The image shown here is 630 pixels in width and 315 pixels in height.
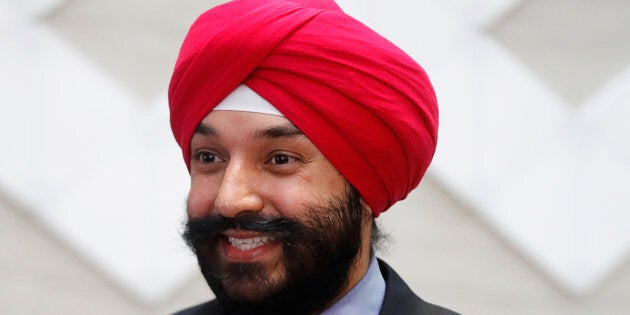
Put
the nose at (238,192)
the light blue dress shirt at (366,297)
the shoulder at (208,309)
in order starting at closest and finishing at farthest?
1. the nose at (238,192)
2. the light blue dress shirt at (366,297)
3. the shoulder at (208,309)

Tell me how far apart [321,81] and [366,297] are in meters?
0.40

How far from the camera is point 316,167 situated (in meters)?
1.72

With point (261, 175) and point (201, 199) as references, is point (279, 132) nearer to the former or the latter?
point (261, 175)

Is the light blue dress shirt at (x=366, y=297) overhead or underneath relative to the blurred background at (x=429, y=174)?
overhead

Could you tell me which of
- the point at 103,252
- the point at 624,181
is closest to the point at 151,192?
the point at 103,252

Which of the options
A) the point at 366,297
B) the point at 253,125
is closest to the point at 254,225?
the point at 253,125

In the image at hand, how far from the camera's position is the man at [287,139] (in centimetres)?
169

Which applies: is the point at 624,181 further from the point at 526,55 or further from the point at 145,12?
the point at 145,12

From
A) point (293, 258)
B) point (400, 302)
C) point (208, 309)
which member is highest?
point (293, 258)

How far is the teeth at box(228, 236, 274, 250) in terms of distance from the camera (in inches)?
67.3

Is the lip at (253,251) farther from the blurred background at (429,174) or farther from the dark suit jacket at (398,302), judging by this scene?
the blurred background at (429,174)

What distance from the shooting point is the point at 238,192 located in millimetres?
1677

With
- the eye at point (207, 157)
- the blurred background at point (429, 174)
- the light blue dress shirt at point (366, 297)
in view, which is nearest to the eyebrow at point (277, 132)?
the eye at point (207, 157)

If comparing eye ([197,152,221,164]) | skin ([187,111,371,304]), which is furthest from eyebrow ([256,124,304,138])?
eye ([197,152,221,164])
